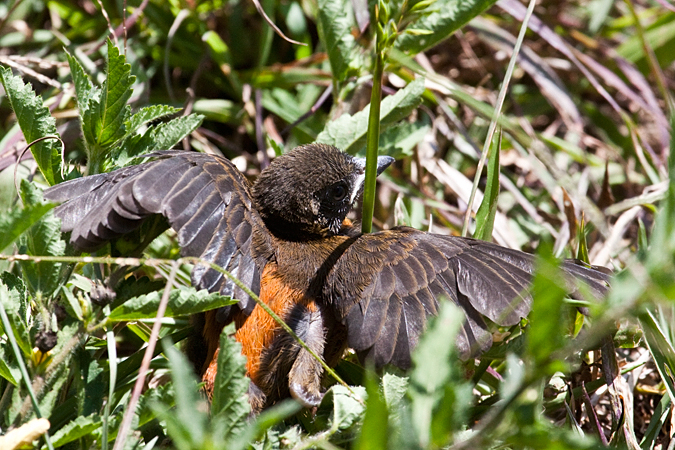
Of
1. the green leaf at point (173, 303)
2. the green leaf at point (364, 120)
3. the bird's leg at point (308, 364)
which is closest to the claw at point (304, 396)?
the bird's leg at point (308, 364)

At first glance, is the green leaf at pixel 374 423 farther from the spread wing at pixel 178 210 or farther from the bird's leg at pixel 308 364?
the bird's leg at pixel 308 364

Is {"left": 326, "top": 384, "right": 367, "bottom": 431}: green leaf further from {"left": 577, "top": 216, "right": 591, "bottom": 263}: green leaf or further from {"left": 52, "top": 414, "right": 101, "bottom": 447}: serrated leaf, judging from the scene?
{"left": 577, "top": 216, "right": 591, "bottom": 263}: green leaf

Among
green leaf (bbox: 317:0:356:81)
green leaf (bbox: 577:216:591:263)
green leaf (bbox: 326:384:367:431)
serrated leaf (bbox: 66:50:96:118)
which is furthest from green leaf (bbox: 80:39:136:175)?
green leaf (bbox: 577:216:591:263)

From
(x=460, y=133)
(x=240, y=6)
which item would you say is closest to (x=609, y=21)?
(x=460, y=133)

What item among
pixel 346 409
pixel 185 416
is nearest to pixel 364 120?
pixel 346 409

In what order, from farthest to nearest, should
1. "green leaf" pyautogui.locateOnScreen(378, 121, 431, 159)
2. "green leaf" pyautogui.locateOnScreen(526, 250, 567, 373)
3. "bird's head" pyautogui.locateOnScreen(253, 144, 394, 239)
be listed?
"green leaf" pyautogui.locateOnScreen(378, 121, 431, 159) → "bird's head" pyautogui.locateOnScreen(253, 144, 394, 239) → "green leaf" pyautogui.locateOnScreen(526, 250, 567, 373)

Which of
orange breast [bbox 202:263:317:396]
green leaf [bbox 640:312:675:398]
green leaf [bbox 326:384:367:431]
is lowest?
green leaf [bbox 640:312:675:398]
